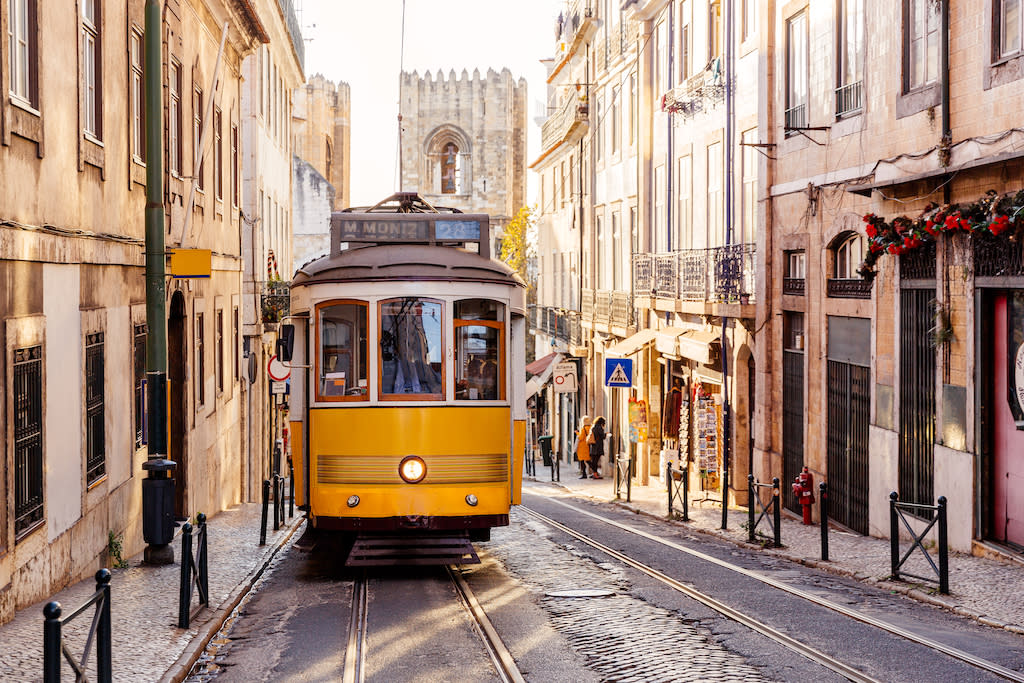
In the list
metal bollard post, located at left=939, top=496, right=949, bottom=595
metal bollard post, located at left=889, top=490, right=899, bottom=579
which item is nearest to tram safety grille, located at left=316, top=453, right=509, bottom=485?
metal bollard post, located at left=889, top=490, right=899, bottom=579

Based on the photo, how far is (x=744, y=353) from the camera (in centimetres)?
2322

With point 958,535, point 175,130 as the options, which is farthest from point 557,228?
point 958,535

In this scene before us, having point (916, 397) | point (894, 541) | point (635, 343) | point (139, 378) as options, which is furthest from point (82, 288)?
point (635, 343)

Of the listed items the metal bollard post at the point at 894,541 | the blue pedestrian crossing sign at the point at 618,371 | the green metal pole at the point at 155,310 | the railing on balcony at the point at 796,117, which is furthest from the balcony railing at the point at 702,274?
the green metal pole at the point at 155,310

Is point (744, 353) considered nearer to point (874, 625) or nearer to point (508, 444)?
point (508, 444)

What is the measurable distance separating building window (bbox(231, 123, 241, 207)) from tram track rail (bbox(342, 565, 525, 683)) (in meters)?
14.6

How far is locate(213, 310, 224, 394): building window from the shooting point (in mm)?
23750

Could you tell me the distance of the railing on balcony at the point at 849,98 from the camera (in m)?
17.9

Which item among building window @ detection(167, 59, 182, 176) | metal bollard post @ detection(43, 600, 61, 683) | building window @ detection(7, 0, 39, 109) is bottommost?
metal bollard post @ detection(43, 600, 61, 683)

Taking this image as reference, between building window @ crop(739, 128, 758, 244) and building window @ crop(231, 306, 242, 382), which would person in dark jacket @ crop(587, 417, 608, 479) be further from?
building window @ crop(739, 128, 758, 244)

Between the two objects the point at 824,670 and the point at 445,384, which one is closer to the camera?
the point at 824,670

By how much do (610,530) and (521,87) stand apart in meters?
68.0

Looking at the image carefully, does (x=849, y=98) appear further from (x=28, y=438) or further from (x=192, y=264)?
(x=28, y=438)

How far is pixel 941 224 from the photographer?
14266 millimetres
